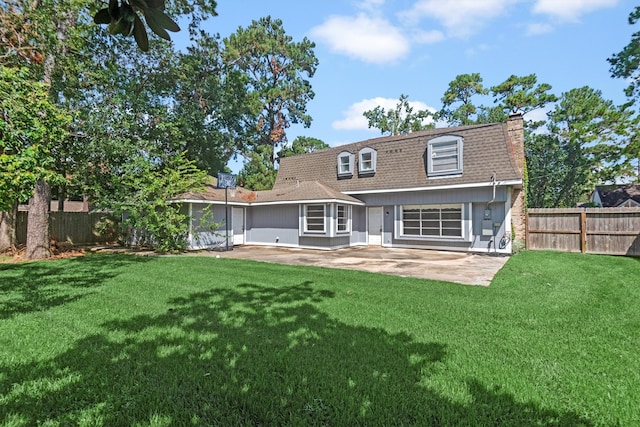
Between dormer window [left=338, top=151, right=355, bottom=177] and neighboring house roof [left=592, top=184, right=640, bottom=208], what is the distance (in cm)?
2808

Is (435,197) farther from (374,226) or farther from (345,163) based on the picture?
(345,163)

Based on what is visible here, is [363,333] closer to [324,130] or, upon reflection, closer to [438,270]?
[438,270]

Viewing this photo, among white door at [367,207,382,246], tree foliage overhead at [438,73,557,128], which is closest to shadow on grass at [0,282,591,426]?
white door at [367,207,382,246]

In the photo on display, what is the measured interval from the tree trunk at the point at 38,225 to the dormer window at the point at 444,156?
1497cm

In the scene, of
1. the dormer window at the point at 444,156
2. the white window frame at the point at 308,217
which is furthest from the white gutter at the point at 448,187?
the white window frame at the point at 308,217

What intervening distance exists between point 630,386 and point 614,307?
323cm

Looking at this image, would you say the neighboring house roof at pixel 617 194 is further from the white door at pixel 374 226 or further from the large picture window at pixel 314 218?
the large picture window at pixel 314 218

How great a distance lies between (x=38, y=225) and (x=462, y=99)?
121 feet

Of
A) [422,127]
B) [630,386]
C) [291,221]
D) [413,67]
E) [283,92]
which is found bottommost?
[630,386]

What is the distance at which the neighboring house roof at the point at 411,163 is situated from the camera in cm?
1334

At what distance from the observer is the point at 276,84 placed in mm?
31953

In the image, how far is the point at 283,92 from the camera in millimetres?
30891

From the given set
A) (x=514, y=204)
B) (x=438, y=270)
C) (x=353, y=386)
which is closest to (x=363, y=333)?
(x=353, y=386)

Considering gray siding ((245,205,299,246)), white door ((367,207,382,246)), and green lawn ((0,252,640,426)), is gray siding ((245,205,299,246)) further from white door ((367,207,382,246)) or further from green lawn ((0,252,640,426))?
green lawn ((0,252,640,426))
